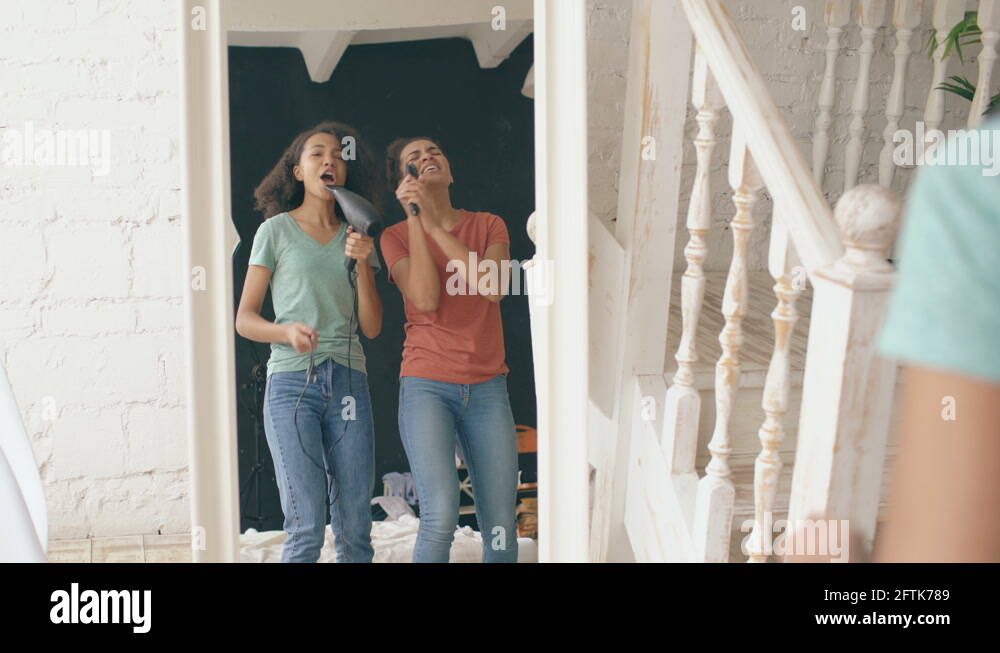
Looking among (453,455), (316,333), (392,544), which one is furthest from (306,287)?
(392,544)

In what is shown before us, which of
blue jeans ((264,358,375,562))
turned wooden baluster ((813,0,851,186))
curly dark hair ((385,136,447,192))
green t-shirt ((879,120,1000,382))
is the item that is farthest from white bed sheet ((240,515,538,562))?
green t-shirt ((879,120,1000,382))

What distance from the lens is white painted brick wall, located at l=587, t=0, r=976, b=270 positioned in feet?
8.01

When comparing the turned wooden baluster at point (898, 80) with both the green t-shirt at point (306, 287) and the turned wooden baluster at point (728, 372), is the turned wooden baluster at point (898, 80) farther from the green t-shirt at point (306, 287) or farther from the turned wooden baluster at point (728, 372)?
the green t-shirt at point (306, 287)

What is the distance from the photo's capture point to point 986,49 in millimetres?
2279

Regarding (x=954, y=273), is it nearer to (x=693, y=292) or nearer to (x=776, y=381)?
(x=776, y=381)

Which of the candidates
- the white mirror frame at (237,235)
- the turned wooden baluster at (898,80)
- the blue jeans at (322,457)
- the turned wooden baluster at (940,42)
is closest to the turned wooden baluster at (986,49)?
the turned wooden baluster at (940,42)

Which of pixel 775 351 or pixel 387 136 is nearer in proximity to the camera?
pixel 775 351

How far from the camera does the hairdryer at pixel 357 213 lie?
5.69 feet

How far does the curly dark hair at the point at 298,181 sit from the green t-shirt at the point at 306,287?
0.03m

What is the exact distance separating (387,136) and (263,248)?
307 millimetres

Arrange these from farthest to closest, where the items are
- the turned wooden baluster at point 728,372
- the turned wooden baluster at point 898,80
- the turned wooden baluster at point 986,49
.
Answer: the turned wooden baluster at point 898,80 < the turned wooden baluster at point 986,49 < the turned wooden baluster at point 728,372
